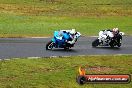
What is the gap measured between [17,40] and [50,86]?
11.1 m

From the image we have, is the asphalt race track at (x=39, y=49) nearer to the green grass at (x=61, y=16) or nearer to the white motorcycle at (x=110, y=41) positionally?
the white motorcycle at (x=110, y=41)

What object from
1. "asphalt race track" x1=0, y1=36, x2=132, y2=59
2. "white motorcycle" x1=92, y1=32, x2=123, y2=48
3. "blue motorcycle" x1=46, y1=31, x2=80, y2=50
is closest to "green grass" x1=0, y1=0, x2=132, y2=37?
"asphalt race track" x1=0, y1=36, x2=132, y2=59

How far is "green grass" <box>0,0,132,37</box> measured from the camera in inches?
1401

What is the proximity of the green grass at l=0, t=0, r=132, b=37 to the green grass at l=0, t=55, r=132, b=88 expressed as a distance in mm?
10011

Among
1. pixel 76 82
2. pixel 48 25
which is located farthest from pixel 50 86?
pixel 48 25

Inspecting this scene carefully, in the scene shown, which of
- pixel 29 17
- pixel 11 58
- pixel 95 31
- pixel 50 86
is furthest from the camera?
pixel 29 17

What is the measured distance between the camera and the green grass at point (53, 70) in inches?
687

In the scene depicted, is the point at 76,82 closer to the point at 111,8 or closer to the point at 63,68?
the point at 63,68

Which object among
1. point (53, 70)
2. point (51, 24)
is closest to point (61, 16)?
point (51, 24)

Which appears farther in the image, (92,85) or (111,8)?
(111,8)

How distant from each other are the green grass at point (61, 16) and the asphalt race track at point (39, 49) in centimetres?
359

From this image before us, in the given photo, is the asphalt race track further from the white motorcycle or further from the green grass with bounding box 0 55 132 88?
the green grass with bounding box 0 55 132 88

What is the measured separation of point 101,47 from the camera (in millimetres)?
26125

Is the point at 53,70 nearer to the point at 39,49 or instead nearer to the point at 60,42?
the point at 60,42
